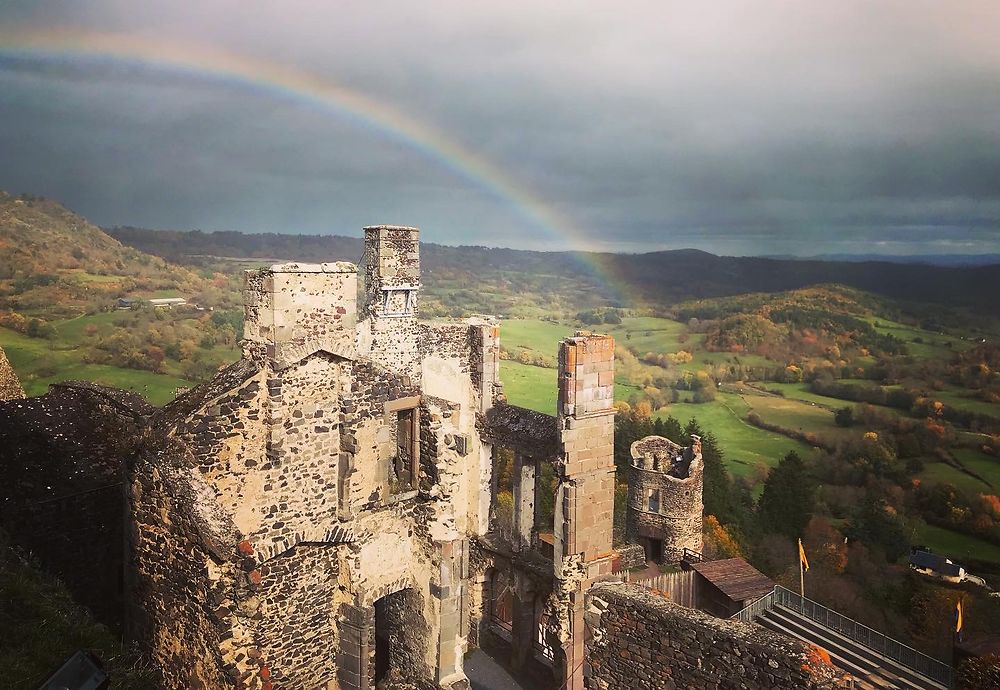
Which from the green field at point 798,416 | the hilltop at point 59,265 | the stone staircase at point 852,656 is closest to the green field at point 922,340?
the green field at point 798,416

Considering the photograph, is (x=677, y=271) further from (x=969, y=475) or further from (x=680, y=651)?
(x=680, y=651)

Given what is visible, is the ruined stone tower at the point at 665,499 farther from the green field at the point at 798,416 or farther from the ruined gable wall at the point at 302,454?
the green field at the point at 798,416

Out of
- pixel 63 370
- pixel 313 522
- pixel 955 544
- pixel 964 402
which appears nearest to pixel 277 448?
pixel 313 522

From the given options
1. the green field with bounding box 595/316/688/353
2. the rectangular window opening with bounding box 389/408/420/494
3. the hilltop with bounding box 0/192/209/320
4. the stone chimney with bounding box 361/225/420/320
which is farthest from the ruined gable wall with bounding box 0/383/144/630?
the green field with bounding box 595/316/688/353

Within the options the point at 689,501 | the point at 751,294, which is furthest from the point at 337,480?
the point at 751,294

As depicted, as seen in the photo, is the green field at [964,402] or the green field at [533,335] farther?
the green field at [533,335]

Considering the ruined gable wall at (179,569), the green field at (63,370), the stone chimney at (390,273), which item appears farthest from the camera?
the green field at (63,370)

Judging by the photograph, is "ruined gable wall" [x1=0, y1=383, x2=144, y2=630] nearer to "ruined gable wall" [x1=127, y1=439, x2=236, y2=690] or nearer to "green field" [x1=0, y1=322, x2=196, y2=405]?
"ruined gable wall" [x1=127, y1=439, x2=236, y2=690]
